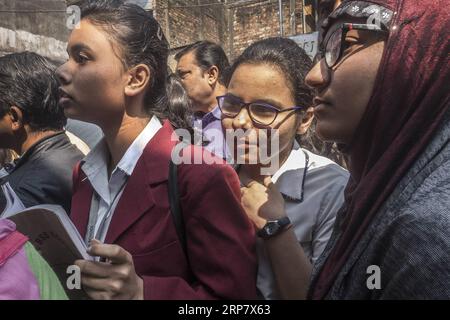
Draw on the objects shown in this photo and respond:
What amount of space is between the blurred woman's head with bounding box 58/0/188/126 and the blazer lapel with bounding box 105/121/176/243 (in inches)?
8.9

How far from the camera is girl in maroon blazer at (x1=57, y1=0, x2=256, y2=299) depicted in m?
1.34

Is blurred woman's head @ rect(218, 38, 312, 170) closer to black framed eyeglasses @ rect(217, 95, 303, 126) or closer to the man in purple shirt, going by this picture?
black framed eyeglasses @ rect(217, 95, 303, 126)

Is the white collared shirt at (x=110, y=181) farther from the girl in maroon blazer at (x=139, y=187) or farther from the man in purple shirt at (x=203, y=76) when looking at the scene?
the man in purple shirt at (x=203, y=76)

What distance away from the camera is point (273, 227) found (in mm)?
1496

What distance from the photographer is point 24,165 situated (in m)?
2.18

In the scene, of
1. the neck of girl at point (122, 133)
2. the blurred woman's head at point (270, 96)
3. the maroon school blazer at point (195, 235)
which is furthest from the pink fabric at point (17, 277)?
the blurred woman's head at point (270, 96)

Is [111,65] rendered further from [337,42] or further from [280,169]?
[337,42]

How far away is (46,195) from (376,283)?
4.87 ft

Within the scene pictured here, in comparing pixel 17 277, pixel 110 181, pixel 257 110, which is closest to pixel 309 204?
pixel 257 110

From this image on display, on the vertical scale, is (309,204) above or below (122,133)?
below

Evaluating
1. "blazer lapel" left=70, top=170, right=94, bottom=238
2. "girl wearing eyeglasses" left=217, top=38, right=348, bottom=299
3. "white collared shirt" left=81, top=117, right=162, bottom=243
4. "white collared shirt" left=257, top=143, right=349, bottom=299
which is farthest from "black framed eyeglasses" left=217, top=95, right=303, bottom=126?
"blazer lapel" left=70, top=170, right=94, bottom=238

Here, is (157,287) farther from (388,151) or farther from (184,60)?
(184,60)

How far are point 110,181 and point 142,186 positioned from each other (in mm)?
232
